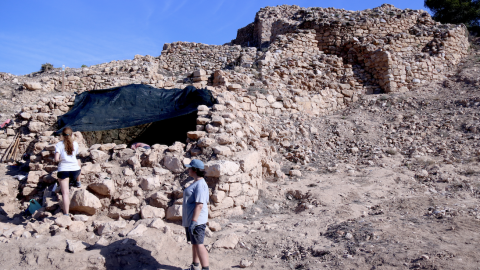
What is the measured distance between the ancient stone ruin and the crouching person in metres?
1.29

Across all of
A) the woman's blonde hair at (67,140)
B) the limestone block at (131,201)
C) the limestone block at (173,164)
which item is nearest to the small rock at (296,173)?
the limestone block at (173,164)

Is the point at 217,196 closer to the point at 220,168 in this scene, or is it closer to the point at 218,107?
the point at 220,168

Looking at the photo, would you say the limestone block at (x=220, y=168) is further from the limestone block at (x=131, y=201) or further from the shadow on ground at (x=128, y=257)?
the shadow on ground at (x=128, y=257)

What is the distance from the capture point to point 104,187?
4891 mm

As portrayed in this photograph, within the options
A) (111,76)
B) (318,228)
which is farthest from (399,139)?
(111,76)

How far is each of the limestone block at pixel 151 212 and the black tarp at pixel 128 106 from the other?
2480 millimetres

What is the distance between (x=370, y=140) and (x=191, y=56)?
8.68m

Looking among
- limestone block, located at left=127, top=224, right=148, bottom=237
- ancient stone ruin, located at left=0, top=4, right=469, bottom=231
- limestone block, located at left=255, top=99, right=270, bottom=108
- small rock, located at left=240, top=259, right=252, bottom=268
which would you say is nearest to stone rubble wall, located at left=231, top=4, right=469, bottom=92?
ancient stone ruin, located at left=0, top=4, right=469, bottom=231

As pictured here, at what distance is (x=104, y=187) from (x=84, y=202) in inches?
13.8

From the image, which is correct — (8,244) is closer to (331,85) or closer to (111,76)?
(111,76)

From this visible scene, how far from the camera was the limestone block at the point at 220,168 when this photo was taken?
4.95 meters

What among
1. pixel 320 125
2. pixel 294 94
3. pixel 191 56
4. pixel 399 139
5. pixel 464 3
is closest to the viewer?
pixel 399 139

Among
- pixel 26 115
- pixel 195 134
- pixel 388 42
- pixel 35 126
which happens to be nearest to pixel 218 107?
pixel 195 134

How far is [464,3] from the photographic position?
56.9 feet
